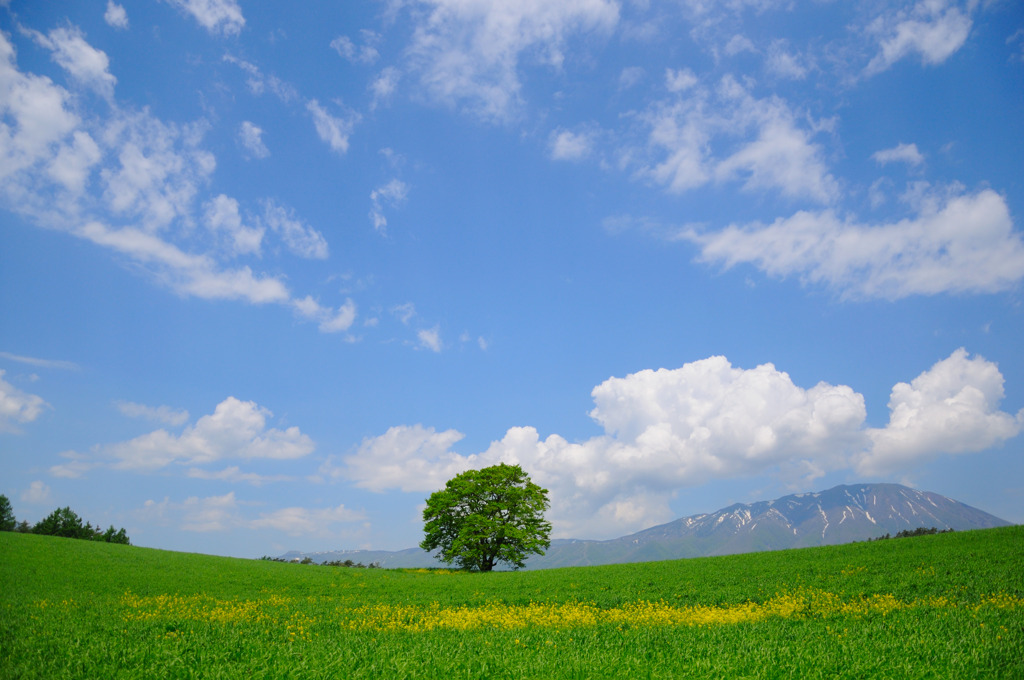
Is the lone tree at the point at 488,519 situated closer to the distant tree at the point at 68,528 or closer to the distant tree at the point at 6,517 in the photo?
the distant tree at the point at 68,528

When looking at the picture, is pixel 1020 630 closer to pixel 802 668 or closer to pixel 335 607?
pixel 802 668

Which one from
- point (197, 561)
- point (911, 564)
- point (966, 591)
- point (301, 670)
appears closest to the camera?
point (301, 670)

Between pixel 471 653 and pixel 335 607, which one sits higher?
pixel 471 653

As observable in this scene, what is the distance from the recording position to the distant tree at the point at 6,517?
285 feet

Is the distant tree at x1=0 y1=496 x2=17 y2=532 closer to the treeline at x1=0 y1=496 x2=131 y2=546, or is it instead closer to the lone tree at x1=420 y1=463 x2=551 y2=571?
the treeline at x1=0 y1=496 x2=131 y2=546

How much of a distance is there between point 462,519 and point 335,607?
95.6 feet

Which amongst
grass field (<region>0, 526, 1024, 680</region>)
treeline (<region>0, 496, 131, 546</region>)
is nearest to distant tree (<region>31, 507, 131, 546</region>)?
treeline (<region>0, 496, 131, 546</region>)

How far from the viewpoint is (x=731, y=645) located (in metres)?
11.2

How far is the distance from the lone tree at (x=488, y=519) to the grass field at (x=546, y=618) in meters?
12.2

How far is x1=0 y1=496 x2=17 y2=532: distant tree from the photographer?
285 feet

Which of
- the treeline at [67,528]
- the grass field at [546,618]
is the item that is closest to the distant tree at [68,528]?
the treeline at [67,528]

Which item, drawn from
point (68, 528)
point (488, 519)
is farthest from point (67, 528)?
point (488, 519)

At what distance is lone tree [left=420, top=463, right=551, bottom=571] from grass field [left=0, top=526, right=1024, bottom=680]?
40.2 ft

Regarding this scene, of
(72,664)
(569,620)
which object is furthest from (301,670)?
(569,620)
